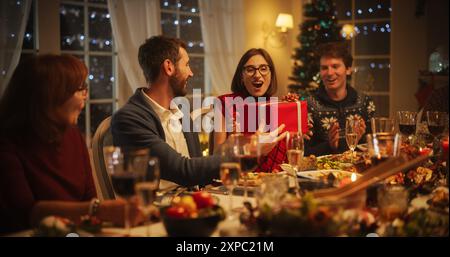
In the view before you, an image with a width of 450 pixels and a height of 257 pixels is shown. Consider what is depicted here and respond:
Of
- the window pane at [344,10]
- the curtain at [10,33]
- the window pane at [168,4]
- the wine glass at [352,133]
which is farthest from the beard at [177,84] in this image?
the window pane at [344,10]

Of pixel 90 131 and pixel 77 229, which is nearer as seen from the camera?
pixel 77 229

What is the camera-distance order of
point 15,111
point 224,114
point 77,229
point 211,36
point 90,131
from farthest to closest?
point 211,36, point 90,131, point 224,114, point 15,111, point 77,229

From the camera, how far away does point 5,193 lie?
160 cm

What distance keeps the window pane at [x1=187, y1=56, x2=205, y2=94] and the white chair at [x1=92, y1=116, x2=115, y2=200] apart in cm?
326

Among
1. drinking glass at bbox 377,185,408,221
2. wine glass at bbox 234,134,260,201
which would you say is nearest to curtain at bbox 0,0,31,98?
wine glass at bbox 234,134,260,201

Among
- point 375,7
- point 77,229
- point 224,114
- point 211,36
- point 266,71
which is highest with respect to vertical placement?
point 375,7

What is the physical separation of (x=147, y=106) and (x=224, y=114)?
2.25 feet

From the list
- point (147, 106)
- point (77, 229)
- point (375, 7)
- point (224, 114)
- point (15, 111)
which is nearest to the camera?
point (77, 229)

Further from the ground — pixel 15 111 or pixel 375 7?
pixel 375 7

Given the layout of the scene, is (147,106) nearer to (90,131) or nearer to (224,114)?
(224,114)

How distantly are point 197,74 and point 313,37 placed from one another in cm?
141

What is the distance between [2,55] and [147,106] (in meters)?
1.81

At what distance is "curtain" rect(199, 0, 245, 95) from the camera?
572 centimetres

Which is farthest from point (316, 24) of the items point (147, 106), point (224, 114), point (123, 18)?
point (147, 106)
